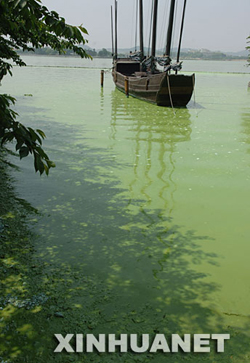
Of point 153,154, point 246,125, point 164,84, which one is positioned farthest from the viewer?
point 164,84

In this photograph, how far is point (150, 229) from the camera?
6215mm

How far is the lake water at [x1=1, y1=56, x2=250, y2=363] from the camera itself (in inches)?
161

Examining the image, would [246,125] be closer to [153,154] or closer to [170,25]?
[153,154]

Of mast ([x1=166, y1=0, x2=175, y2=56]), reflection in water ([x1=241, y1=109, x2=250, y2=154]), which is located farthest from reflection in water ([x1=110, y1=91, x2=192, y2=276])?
mast ([x1=166, y1=0, x2=175, y2=56])

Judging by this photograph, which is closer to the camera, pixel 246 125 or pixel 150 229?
pixel 150 229

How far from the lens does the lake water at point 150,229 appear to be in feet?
13.4

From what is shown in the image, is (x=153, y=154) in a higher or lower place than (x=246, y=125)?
higher

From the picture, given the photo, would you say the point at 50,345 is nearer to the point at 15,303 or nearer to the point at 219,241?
the point at 15,303

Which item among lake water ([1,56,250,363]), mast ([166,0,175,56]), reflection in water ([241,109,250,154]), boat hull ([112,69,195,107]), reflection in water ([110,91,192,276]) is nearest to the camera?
lake water ([1,56,250,363])

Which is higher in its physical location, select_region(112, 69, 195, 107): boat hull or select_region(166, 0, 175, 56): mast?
select_region(166, 0, 175, 56): mast

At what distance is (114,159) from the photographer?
1047 centimetres

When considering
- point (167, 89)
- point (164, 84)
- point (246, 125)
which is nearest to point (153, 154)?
point (246, 125)

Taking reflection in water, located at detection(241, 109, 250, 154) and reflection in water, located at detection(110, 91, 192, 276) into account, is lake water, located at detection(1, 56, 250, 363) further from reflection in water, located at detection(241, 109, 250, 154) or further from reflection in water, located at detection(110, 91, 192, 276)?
reflection in water, located at detection(241, 109, 250, 154)

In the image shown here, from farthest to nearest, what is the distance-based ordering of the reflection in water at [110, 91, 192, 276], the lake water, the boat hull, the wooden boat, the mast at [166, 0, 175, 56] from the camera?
the mast at [166, 0, 175, 56]
the wooden boat
the boat hull
the reflection in water at [110, 91, 192, 276]
the lake water
